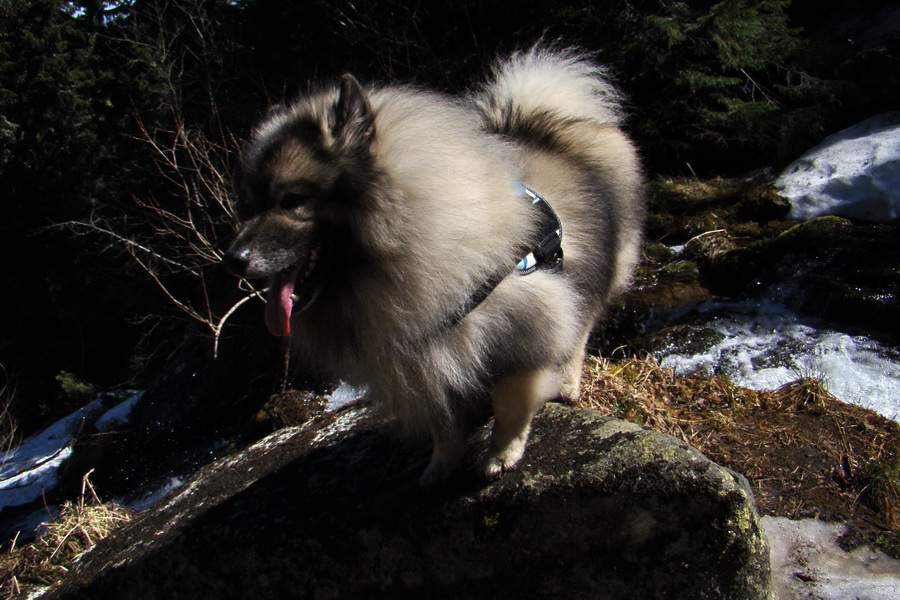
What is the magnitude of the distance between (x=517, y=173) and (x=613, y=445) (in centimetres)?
105

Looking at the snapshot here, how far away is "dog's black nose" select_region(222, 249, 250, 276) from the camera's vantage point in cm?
180

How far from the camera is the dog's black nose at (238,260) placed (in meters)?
1.80

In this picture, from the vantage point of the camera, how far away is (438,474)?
7.77 ft

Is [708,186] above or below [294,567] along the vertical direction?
below

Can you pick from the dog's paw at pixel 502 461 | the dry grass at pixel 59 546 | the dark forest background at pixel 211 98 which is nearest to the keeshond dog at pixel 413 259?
the dog's paw at pixel 502 461

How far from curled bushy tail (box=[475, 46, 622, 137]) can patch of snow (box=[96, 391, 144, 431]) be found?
17.1 feet

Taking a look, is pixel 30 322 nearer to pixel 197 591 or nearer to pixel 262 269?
pixel 197 591

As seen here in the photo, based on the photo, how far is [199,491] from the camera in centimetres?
321

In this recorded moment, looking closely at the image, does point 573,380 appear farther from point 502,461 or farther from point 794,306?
point 794,306

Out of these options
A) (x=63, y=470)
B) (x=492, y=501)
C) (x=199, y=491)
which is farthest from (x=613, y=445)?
(x=63, y=470)

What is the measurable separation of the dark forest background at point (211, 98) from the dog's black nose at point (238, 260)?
130 inches

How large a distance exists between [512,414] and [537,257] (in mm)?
578

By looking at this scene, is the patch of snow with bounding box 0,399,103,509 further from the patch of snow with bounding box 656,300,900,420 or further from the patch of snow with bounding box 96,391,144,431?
the patch of snow with bounding box 656,300,900,420

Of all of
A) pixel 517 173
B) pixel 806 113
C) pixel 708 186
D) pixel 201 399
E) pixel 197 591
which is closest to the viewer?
pixel 517 173
